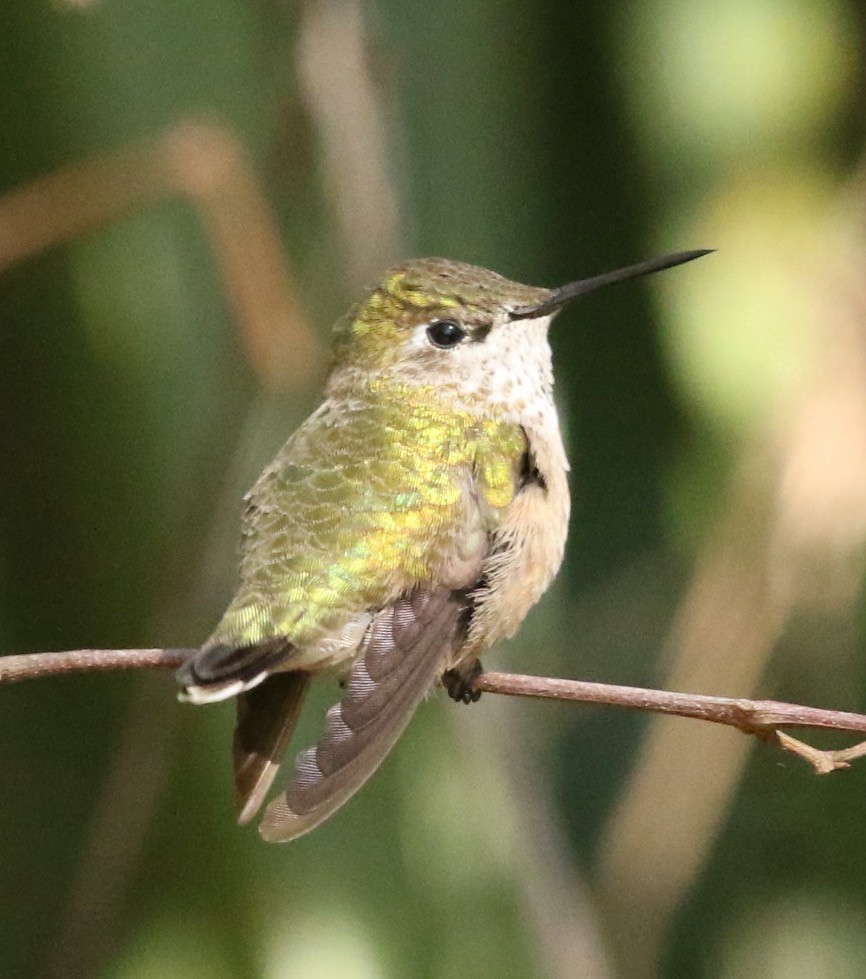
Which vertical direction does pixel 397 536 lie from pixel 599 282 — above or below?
below

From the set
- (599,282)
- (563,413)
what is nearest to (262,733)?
(599,282)

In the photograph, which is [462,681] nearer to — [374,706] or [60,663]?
[374,706]

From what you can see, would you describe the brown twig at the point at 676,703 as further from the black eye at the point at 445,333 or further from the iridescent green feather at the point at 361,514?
the black eye at the point at 445,333

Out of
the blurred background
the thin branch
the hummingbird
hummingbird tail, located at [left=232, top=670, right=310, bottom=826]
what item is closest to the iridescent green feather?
the hummingbird

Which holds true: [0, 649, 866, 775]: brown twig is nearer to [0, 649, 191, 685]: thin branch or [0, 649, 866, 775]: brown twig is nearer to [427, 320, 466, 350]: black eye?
[0, 649, 191, 685]: thin branch

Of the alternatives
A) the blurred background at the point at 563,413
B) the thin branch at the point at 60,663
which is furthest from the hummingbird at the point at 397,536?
the blurred background at the point at 563,413

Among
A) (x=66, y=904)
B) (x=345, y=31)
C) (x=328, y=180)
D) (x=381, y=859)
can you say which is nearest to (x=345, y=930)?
(x=381, y=859)
